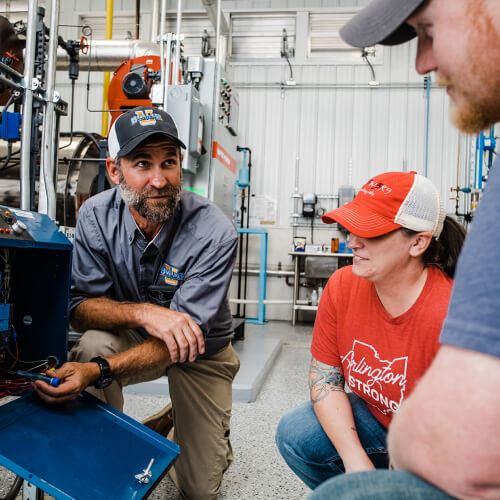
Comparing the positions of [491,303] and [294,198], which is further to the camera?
[294,198]

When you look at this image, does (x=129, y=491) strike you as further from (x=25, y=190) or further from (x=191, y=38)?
(x=191, y=38)

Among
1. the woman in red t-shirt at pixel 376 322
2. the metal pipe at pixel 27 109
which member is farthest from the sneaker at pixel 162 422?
the metal pipe at pixel 27 109

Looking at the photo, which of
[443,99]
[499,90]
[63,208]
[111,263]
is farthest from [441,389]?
[443,99]

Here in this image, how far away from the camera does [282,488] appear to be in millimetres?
1461

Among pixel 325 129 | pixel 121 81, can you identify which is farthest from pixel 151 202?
pixel 325 129

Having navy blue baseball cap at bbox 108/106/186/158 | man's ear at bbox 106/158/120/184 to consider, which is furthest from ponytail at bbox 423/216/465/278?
man's ear at bbox 106/158/120/184

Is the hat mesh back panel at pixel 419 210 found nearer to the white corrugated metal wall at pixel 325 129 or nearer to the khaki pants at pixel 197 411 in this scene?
the khaki pants at pixel 197 411

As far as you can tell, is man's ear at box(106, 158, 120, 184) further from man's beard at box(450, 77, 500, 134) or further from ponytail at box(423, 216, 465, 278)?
man's beard at box(450, 77, 500, 134)

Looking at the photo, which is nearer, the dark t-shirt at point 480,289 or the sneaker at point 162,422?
the dark t-shirt at point 480,289

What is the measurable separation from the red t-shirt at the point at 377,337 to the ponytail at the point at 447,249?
19 mm

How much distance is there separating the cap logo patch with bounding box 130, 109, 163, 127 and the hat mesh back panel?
773 millimetres

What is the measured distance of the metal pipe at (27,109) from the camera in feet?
6.16

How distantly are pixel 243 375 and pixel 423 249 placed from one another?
1681 mm

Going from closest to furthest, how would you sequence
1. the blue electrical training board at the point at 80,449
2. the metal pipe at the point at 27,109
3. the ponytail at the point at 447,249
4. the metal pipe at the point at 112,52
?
the blue electrical training board at the point at 80,449, the ponytail at the point at 447,249, the metal pipe at the point at 27,109, the metal pipe at the point at 112,52
